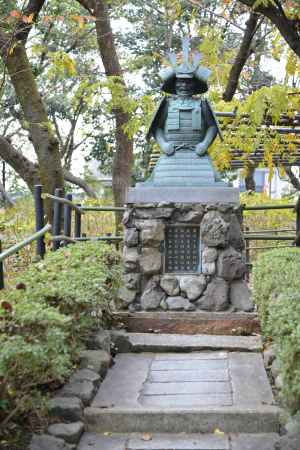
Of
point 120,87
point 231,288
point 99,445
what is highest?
point 120,87

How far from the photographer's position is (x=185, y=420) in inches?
168

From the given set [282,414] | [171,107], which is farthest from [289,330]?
[171,107]

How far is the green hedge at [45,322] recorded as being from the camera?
11.2ft

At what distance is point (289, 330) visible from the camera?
3773 mm

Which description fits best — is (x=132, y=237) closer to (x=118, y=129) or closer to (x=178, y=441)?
(x=178, y=441)

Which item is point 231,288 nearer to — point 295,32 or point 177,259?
point 177,259

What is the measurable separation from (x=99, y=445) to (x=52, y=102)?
17.8 metres

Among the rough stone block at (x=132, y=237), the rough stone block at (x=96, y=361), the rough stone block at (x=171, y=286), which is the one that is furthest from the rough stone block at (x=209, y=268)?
the rough stone block at (x=96, y=361)

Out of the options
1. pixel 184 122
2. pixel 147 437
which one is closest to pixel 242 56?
pixel 184 122

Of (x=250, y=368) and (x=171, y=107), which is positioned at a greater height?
(x=171, y=107)

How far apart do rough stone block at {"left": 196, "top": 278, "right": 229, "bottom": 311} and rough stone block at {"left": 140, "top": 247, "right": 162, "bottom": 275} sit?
22.9 inches

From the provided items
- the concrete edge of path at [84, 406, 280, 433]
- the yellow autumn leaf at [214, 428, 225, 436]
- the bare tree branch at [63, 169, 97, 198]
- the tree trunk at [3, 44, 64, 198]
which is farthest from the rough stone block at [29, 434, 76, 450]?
the bare tree branch at [63, 169, 97, 198]

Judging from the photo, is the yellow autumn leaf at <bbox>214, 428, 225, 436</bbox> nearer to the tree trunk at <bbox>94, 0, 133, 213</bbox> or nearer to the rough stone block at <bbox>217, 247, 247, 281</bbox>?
the rough stone block at <bbox>217, 247, 247, 281</bbox>

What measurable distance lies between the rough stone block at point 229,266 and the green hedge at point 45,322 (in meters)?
1.64
